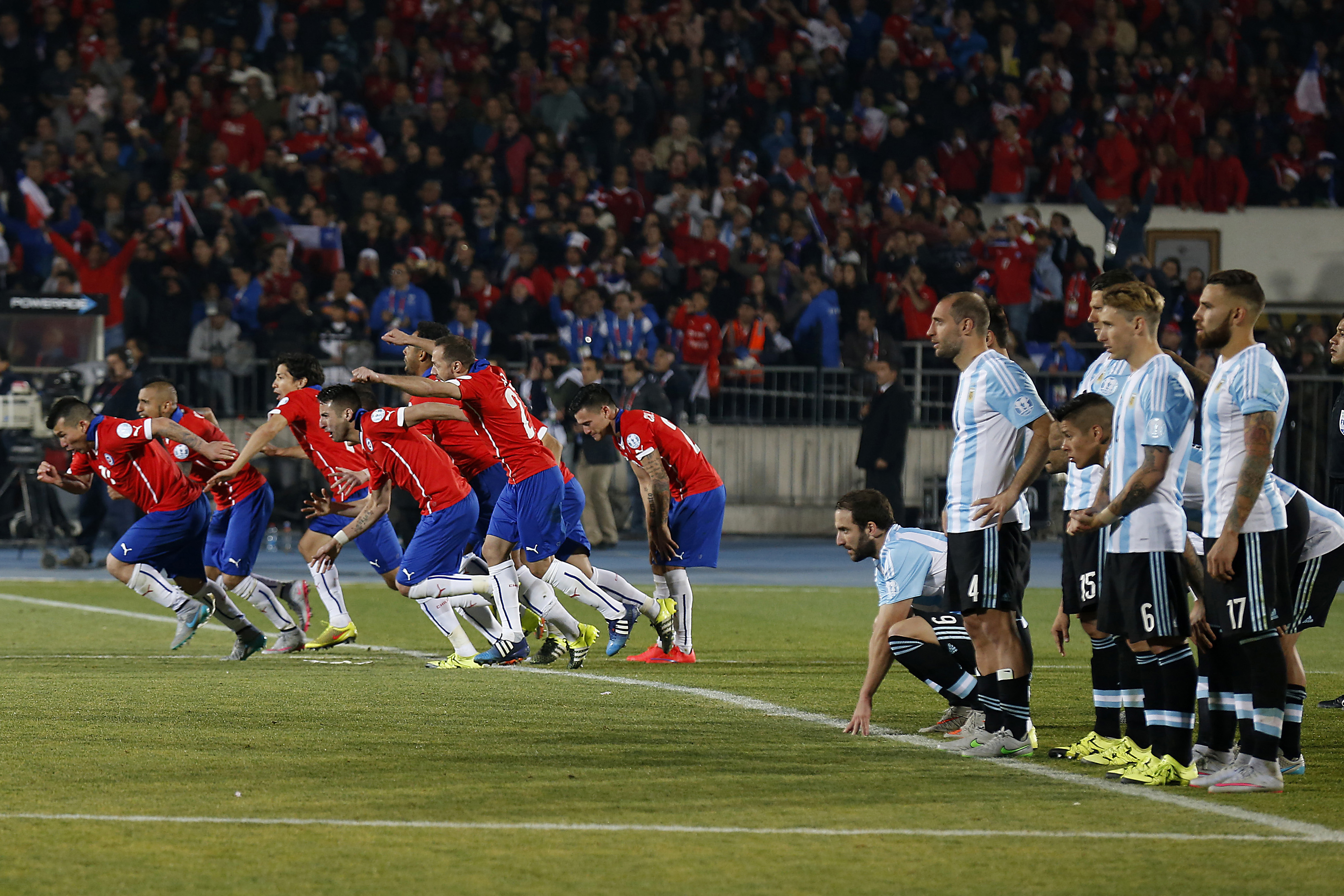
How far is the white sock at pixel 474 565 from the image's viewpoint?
12461mm

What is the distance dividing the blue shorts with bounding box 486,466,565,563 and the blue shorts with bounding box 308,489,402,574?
4.08ft

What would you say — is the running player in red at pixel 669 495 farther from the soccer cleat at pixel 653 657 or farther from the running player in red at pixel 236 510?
the running player in red at pixel 236 510

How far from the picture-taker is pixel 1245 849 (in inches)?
215

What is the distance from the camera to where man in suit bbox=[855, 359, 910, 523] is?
18281 millimetres

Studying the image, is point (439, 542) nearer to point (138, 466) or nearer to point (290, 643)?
point (290, 643)

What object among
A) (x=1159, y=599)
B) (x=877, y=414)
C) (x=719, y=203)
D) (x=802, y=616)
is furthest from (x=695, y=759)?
(x=719, y=203)

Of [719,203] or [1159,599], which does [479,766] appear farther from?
[719,203]

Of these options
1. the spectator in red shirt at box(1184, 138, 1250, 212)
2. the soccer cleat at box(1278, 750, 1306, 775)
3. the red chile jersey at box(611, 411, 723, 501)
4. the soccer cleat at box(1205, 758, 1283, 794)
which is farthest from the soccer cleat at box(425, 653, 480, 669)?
the spectator in red shirt at box(1184, 138, 1250, 212)

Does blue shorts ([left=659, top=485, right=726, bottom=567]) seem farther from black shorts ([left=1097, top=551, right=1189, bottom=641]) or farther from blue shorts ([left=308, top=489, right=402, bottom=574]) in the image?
black shorts ([left=1097, top=551, right=1189, bottom=641])

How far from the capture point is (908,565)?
304 inches

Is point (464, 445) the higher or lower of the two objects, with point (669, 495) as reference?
higher

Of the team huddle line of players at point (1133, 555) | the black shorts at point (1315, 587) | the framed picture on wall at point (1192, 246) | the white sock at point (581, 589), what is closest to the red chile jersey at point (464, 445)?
the white sock at point (581, 589)

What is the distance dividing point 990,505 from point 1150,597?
860 mm

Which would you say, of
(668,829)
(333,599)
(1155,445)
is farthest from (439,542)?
(1155,445)
